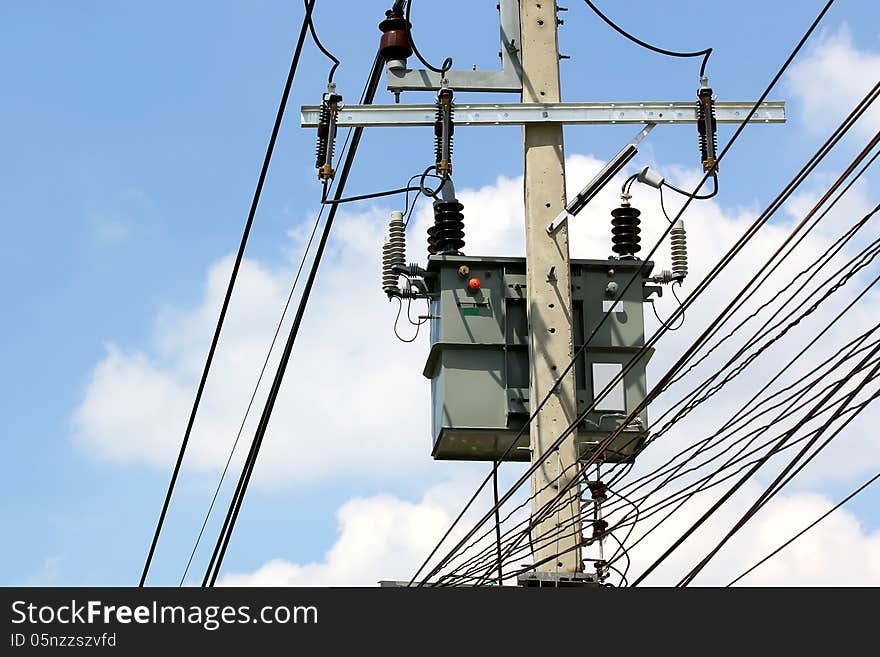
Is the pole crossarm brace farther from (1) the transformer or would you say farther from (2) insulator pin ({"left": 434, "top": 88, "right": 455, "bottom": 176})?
(1) the transformer

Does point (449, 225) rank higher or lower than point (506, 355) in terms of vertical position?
higher

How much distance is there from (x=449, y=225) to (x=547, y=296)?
1.19m

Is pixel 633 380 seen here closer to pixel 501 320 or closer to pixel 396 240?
pixel 501 320

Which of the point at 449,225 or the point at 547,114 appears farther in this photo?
the point at 449,225

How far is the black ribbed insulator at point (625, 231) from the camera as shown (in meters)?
11.0

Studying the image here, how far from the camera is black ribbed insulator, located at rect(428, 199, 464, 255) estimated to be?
35.7 feet

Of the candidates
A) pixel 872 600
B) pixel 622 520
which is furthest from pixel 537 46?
pixel 872 600

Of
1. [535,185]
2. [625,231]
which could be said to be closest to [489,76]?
[535,185]

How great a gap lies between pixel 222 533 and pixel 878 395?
5376 mm

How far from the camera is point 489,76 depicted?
10.5 meters

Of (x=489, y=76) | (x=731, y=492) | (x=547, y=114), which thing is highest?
(x=489, y=76)

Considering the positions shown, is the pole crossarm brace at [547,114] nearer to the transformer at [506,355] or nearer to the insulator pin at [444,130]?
the insulator pin at [444,130]

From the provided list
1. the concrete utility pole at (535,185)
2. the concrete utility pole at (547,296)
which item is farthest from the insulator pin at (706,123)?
the concrete utility pole at (547,296)

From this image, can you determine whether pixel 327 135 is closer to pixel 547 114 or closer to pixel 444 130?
pixel 444 130
